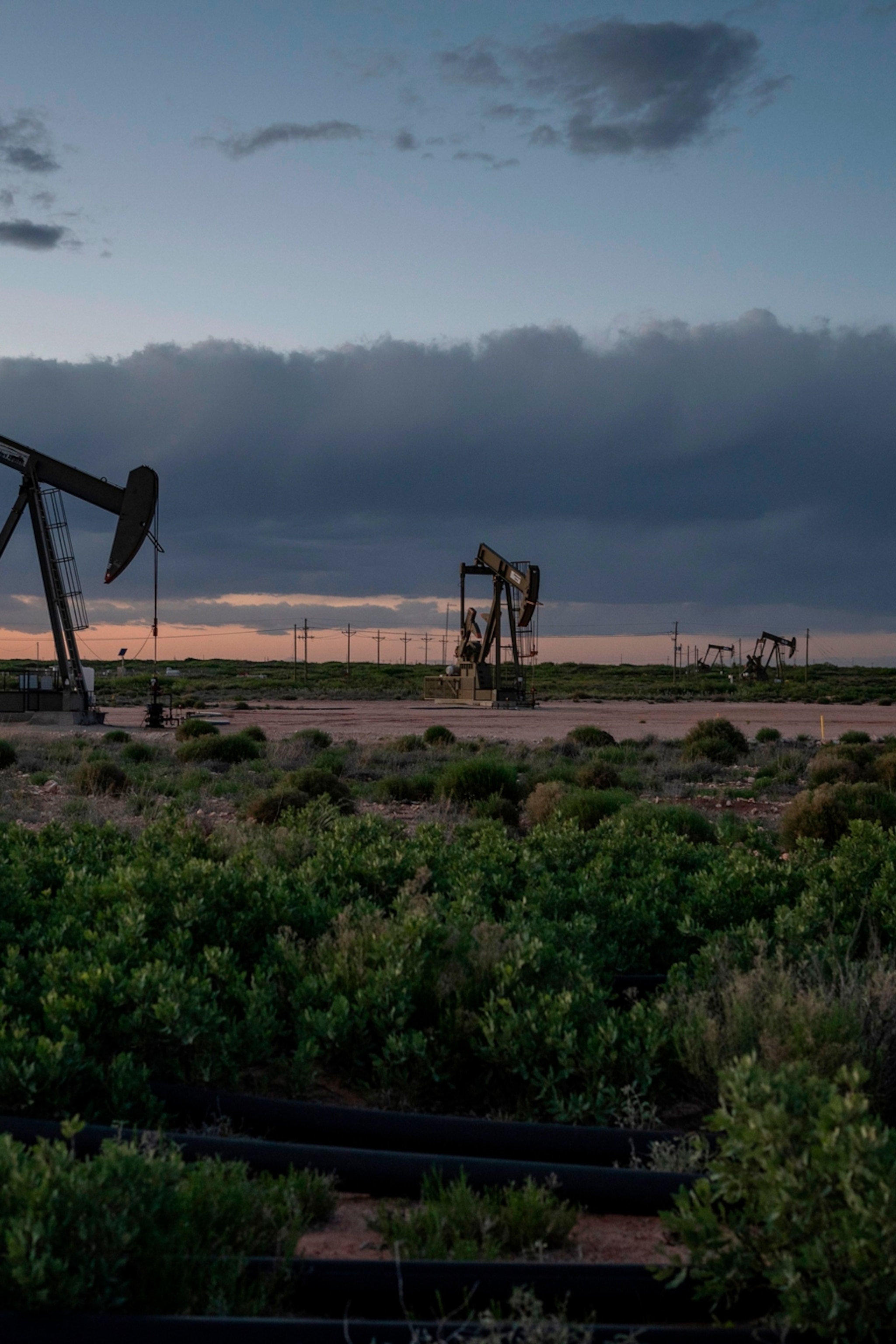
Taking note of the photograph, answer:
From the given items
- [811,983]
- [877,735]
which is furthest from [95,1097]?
[877,735]

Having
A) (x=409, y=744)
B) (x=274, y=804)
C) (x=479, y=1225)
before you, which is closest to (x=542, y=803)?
(x=274, y=804)

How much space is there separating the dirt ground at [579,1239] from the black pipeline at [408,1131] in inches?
12.2

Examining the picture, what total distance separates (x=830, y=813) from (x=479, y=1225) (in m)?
10.2

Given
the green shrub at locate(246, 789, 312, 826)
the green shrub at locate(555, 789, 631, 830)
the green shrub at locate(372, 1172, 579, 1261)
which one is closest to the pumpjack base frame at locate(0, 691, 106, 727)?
the green shrub at locate(246, 789, 312, 826)

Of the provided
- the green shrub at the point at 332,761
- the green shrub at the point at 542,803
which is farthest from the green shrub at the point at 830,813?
the green shrub at the point at 332,761

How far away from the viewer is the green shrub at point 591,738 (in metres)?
29.2

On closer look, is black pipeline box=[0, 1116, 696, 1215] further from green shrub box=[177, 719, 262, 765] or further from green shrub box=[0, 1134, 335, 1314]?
green shrub box=[177, 719, 262, 765]

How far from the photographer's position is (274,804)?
48.6ft

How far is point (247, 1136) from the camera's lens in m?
5.03

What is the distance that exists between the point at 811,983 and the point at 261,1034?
3.11 meters

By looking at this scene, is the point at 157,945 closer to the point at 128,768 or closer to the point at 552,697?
the point at 128,768

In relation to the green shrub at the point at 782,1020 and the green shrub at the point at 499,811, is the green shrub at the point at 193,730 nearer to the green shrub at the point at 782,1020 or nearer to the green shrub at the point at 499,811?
the green shrub at the point at 499,811

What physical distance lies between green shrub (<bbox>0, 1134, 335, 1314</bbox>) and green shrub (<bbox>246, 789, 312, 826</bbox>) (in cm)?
1070

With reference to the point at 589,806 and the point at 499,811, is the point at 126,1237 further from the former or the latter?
the point at 499,811
